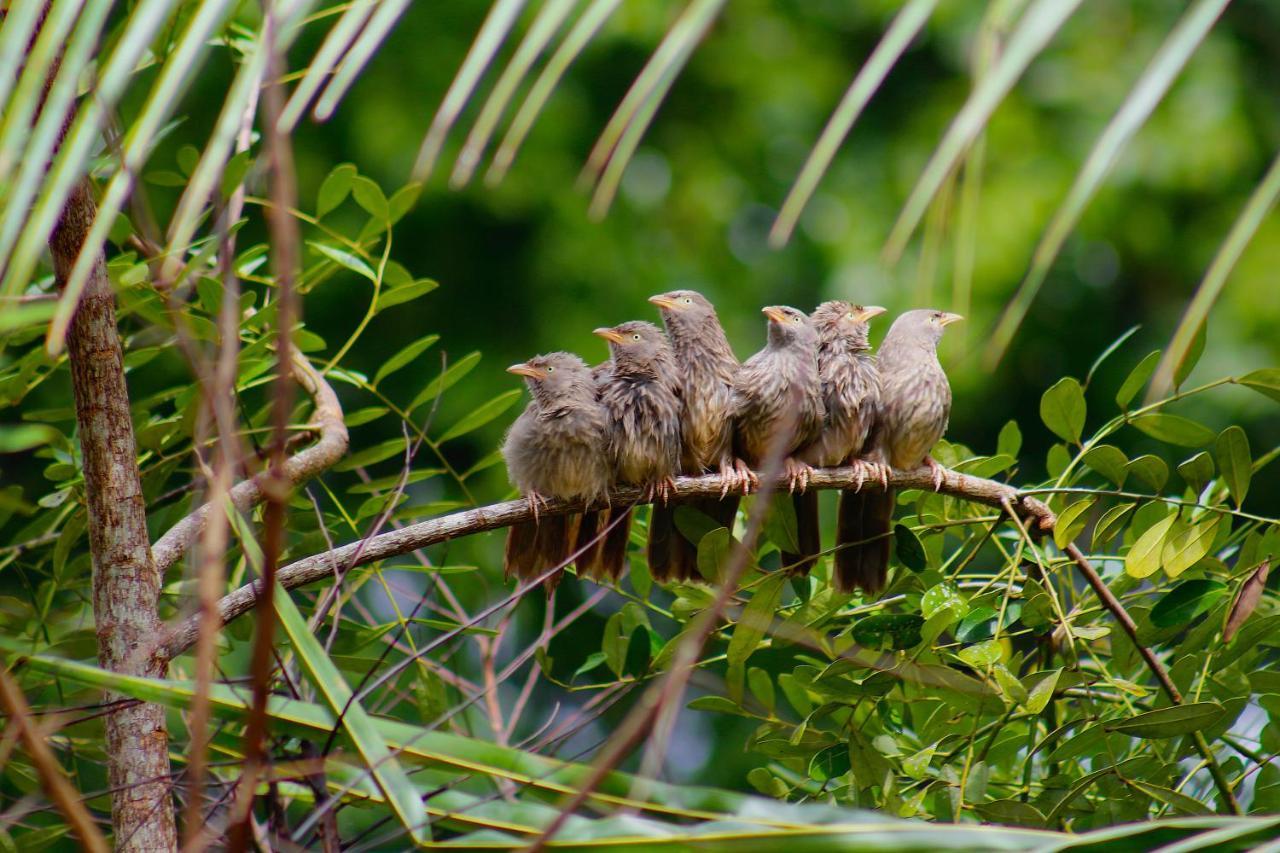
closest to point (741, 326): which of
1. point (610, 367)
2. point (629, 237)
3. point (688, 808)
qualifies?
point (629, 237)

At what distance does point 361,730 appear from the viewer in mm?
1033

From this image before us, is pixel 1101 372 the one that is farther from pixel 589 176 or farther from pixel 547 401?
pixel 589 176

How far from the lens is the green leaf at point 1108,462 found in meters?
1.99

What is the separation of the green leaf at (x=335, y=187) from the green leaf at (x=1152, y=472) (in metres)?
1.49

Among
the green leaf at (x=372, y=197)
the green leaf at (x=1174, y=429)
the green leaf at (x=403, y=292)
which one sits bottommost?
the green leaf at (x=1174, y=429)

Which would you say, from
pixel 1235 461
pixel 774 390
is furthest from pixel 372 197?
pixel 1235 461

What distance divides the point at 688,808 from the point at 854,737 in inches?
38.6

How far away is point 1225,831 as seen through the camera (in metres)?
0.85

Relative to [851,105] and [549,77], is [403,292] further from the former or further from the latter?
[851,105]

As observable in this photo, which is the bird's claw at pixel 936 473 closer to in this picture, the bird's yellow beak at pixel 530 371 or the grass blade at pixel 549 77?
the bird's yellow beak at pixel 530 371

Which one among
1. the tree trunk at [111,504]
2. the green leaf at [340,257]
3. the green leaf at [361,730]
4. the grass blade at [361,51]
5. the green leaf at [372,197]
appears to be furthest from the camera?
the green leaf at [372,197]

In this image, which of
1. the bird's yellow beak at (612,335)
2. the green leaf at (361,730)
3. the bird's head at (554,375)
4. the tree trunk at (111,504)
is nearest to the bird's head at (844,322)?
the bird's yellow beak at (612,335)

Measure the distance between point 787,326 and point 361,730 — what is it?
6.99 feet

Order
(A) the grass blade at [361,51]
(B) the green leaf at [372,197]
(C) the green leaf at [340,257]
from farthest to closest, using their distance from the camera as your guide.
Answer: (B) the green leaf at [372,197], (C) the green leaf at [340,257], (A) the grass blade at [361,51]
